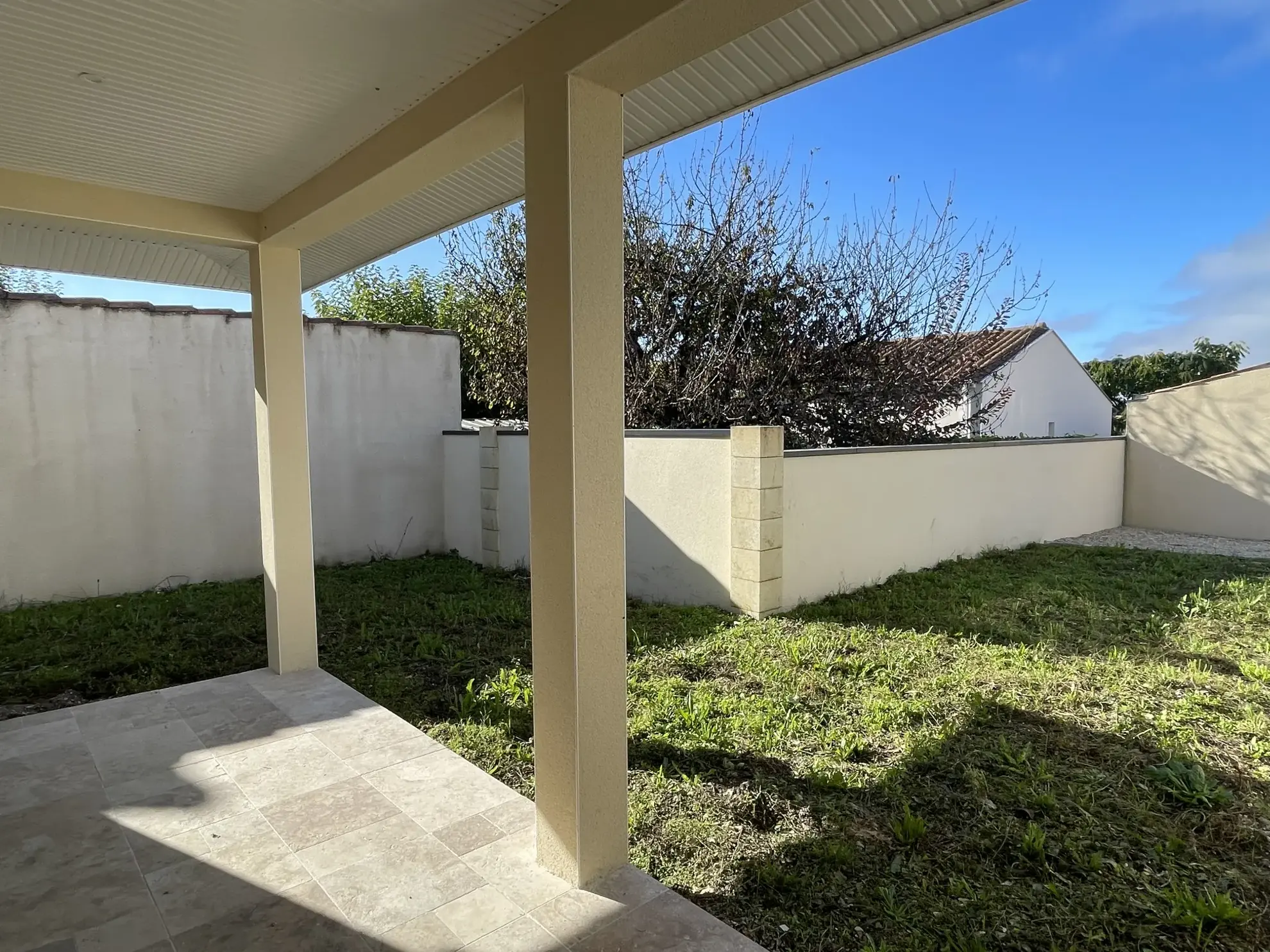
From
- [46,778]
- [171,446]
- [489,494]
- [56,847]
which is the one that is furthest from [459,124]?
[171,446]

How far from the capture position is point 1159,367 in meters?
24.9

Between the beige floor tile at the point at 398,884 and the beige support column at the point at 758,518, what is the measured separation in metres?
3.38

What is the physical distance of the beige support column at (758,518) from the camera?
17.5 ft

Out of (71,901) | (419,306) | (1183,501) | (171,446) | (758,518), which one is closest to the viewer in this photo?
(71,901)

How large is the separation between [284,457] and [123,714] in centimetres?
159

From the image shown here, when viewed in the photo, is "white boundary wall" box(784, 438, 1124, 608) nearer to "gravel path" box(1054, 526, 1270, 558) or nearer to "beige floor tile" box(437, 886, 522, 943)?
"gravel path" box(1054, 526, 1270, 558)

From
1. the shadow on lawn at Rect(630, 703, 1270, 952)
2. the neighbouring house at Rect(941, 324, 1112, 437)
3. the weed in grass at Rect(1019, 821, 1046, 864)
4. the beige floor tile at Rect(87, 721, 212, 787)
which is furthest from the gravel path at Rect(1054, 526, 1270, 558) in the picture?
the beige floor tile at Rect(87, 721, 212, 787)

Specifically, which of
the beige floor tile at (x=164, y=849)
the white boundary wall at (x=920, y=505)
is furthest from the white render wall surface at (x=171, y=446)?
the beige floor tile at (x=164, y=849)

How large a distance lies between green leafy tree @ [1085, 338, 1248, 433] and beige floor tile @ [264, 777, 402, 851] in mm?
26536

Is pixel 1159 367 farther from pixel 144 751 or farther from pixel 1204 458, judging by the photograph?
pixel 144 751

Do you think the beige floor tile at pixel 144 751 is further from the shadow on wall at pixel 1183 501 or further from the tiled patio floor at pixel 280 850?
the shadow on wall at pixel 1183 501

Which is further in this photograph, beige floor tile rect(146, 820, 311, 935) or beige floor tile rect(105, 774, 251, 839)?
beige floor tile rect(105, 774, 251, 839)

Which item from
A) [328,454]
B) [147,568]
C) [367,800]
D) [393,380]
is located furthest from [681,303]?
[367,800]

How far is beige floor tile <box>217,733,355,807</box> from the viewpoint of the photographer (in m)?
2.92
